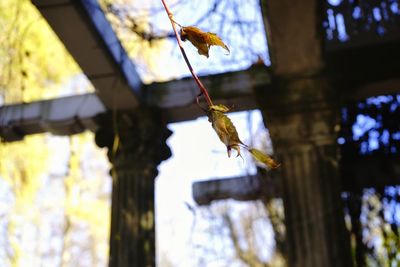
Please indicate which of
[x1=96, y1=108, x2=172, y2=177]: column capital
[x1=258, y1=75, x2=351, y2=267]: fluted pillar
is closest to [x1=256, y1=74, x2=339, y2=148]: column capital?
[x1=258, y1=75, x2=351, y2=267]: fluted pillar

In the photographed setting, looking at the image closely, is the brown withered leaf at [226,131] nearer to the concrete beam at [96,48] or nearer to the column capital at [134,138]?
the concrete beam at [96,48]

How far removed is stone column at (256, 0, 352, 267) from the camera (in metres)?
5.52

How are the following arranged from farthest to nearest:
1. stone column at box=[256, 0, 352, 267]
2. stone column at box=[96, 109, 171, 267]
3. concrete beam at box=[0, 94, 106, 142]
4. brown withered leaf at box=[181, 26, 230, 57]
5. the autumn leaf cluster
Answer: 1. concrete beam at box=[0, 94, 106, 142]
2. stone column at box=[96, 109, 171, 267]
3. stone column at box=[256, 0, 352, 267]
4. brown withered leaf at box=[181, 26, 230, 57]
5. the autumn leaf cluster

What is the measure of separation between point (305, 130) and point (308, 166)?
0.41 meters

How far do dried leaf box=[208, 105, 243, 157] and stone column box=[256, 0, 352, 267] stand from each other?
3.93 m

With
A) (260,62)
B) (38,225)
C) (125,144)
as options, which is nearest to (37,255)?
(38,225)

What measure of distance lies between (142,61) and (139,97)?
4.22 ft

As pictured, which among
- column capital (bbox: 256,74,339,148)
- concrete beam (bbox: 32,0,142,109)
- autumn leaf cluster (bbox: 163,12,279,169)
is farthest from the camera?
column capital (bbox: 256,74,339,148)

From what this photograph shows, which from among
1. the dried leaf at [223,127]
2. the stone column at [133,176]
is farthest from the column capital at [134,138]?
the dried leaf at [223,127]

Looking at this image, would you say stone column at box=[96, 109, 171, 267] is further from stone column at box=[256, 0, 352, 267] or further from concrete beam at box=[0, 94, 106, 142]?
stone column at box=[256, 0, 352, 267]

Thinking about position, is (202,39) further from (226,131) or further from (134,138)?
(134,138)

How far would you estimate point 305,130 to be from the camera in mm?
6105

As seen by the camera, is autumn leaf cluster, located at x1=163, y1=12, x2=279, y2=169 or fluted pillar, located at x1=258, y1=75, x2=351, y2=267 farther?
fluted pillar, located at x1=258, y1=75, x2=351, y2=267

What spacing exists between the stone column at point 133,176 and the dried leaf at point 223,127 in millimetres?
4749
